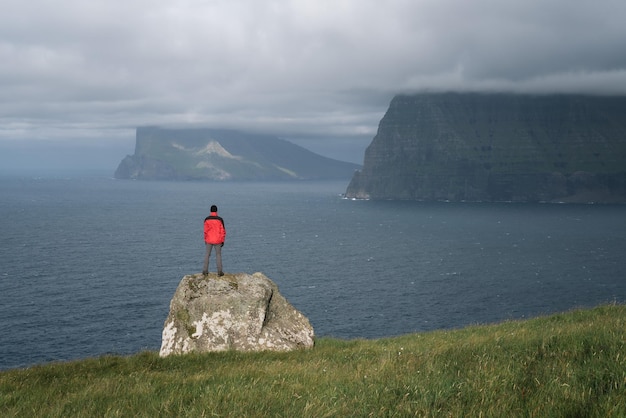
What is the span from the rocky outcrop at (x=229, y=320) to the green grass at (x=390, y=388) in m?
5.93

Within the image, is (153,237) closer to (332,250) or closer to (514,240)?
(332,250)

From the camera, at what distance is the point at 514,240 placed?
16938cm

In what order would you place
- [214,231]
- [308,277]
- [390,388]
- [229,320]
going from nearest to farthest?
[390,388], [229,320], [214,231], [308,277]

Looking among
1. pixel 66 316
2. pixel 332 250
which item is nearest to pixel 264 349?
pixel 66 316

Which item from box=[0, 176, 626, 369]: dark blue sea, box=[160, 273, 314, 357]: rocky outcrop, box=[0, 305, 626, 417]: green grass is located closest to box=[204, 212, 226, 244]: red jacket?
box=[160, 273, 314, 357]: rocky outcrop

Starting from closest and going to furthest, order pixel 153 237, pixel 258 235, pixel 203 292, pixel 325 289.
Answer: pixel 203 292, pixel 325 289, pixel 153 237, pixel 258 235

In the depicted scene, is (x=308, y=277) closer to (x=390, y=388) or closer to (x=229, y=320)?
(x=229, y=320)

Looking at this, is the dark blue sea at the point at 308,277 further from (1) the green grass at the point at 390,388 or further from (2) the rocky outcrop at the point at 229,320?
(1) the green grass at the point at 390,388

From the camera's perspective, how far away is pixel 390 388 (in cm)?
854

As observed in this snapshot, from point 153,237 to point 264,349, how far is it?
485 feet

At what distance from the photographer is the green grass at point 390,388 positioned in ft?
24.1

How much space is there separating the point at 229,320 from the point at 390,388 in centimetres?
1118

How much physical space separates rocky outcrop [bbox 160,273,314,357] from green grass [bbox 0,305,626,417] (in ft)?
19.5

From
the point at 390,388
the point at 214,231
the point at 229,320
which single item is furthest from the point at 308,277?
the point at 390,388
